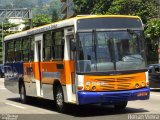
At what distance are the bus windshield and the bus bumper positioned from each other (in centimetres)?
64

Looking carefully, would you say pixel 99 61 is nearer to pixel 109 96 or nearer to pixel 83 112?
pixel 109 96

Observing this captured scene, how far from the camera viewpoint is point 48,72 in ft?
52.3

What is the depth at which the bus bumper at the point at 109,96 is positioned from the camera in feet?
43.8

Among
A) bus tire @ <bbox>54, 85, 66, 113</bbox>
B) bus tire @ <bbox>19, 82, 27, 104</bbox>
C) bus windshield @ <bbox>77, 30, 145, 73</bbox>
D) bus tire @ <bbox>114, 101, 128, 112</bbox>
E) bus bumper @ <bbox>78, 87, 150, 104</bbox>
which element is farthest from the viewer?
bus tire @ <bbox>19, 82, 27, 104</bbox>

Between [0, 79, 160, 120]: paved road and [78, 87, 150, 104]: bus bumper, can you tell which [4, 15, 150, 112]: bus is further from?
[0, 79, 160, 120]: paved road

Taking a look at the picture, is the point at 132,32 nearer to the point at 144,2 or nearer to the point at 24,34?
the point at 24,34

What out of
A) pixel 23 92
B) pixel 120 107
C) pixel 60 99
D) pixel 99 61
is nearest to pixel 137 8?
pixel 23 92

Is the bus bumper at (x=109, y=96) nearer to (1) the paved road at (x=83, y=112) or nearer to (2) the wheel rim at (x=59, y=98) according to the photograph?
(1) the paved road at (x=83, y=112)

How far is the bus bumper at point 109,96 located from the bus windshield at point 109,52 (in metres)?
0.64

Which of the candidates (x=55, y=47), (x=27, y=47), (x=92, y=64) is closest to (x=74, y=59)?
(x=92, y=64)

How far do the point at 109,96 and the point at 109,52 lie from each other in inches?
48.9

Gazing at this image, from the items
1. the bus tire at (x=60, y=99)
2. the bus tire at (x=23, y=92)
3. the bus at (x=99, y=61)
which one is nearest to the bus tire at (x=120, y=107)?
the bus at (x=99, y=61)

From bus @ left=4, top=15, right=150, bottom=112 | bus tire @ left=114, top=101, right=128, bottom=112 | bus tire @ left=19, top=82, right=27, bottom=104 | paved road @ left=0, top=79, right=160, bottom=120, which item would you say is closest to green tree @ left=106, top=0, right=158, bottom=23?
bus tire @ left=19, top=82, right=27, bottom=104

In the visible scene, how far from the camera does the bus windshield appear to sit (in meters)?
13.5
